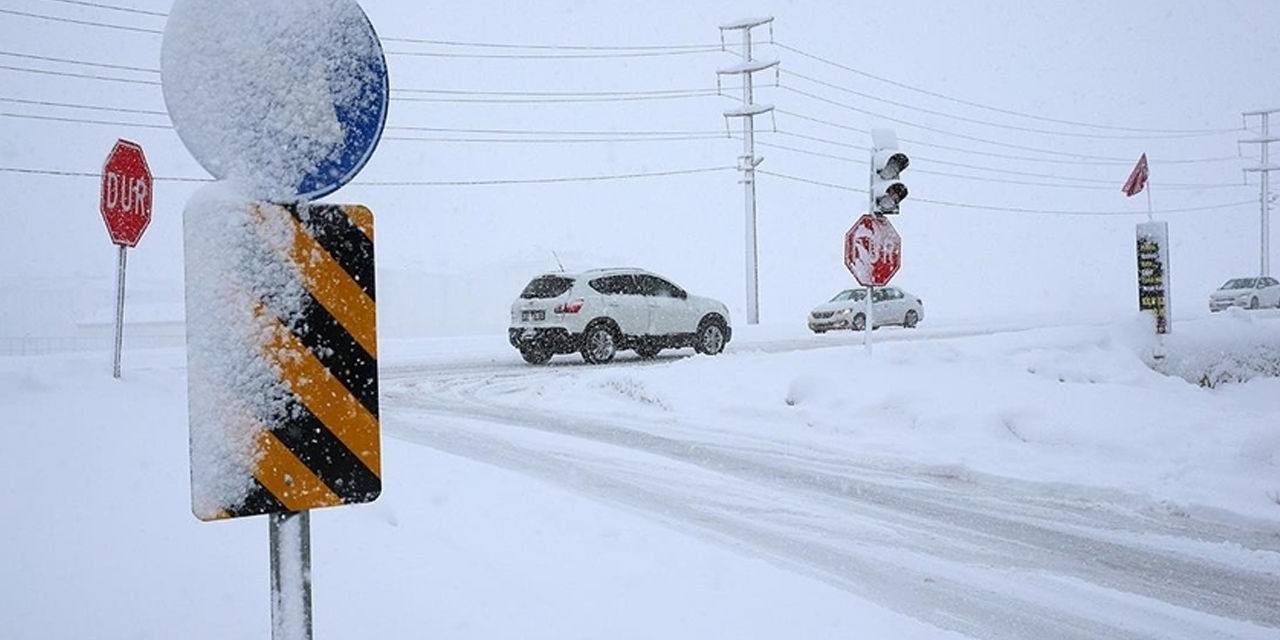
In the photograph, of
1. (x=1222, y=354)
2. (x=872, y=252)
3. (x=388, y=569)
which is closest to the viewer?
(x=388, y=569)

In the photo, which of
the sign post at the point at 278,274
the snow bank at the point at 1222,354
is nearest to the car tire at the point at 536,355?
the snow bank at the point at 1222,354

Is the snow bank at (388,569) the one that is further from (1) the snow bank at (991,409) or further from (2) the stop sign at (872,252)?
(2) the stop sign at (872,252)

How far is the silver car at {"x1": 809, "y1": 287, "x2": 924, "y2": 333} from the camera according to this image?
85.4 feet

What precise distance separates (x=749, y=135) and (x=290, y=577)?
32096 mm

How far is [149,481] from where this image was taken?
5.04 metres

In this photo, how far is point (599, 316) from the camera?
15.5 m

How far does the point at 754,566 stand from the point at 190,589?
105 inches

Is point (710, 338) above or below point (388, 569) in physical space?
above

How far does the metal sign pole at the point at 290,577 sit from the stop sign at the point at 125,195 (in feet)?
27.1

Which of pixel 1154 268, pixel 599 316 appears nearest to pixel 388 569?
pixel 599 316

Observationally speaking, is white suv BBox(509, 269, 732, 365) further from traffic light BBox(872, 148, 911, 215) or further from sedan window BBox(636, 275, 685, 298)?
traffic light BBox(872, 148, 911, 215)

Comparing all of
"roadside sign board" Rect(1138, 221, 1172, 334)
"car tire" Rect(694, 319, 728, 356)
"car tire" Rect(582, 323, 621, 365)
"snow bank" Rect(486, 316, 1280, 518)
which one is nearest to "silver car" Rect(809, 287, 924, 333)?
"car tire" Rect(694, 319, 728, 356)

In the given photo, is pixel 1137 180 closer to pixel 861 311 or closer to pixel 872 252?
pixel 872 252

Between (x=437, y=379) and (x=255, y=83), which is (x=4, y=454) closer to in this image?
(x=255, y=83)
